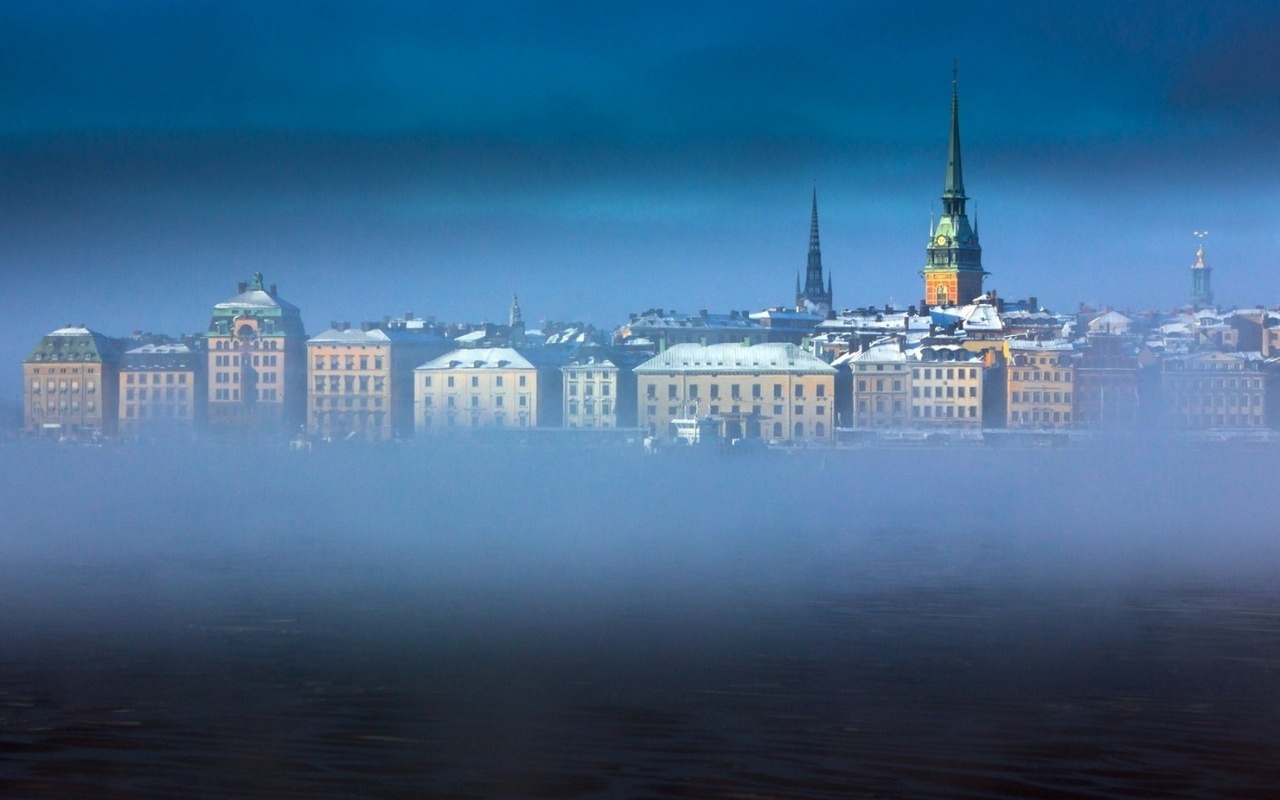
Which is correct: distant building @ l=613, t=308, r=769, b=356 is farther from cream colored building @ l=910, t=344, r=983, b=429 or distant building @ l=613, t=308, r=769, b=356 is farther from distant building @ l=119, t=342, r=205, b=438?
distant building @ l=119, t=342, r=205, b=438

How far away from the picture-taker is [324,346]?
102 metres

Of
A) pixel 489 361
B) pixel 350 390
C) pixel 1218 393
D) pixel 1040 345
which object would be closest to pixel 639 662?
pixel 489 361

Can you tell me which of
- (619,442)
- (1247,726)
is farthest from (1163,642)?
(619,442)

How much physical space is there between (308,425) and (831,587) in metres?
79.9

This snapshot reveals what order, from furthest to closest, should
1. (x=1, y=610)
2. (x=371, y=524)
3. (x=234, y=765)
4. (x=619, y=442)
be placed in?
(x=619, y=442) → (x=371, y=524) → (x=1, y=610) → (x=234, y=765)

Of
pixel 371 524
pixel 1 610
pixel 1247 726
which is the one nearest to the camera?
pixel 1247 726

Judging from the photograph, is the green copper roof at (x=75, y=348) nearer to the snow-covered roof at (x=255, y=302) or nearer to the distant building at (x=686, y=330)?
the snow-covered roof at (x=255, y=302)

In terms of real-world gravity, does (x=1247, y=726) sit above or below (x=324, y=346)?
below

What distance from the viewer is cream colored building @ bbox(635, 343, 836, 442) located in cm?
9319

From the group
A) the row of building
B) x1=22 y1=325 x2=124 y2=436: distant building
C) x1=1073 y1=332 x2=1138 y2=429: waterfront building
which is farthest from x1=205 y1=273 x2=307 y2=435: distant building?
x1=1073 y1=332 x2=1138 y2=429: waterfront building

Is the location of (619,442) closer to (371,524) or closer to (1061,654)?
(371,524)

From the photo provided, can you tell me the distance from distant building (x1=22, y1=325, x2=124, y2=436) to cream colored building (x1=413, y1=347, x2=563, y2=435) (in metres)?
18.1

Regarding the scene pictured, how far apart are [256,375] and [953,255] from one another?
4765 centimetres

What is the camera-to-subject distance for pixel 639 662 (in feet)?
54.4
